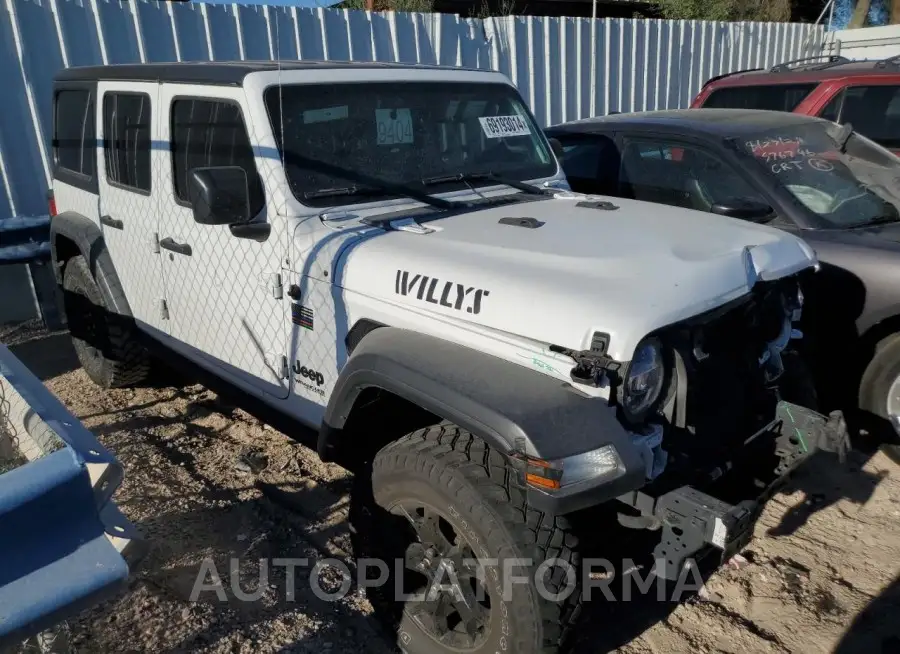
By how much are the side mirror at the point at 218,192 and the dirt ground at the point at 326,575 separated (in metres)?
1.48

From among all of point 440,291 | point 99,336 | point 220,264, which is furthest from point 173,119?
point 440,291

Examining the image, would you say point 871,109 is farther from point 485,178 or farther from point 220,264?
point 220,264

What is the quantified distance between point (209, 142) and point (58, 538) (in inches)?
86.8

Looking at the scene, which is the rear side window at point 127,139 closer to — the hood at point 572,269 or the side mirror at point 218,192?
the side mirror at point 218,192

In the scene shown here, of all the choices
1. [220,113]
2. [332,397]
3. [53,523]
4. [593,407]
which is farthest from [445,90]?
[53,523]

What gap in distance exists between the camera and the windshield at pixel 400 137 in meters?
3.06

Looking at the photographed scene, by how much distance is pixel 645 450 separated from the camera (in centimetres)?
222

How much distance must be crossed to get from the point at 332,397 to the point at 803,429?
5.48 feet

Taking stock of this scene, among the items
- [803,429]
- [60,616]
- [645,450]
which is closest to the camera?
[60,616]

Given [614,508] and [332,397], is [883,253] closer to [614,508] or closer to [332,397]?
[614,508]

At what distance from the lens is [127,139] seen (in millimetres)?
3936

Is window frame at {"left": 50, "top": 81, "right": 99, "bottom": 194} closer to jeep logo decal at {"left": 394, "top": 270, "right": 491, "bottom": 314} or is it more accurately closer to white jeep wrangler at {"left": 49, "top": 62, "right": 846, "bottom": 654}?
white jeep wrangler at {"left": 49, "top": 62, "right": 846, "bottom": 654}

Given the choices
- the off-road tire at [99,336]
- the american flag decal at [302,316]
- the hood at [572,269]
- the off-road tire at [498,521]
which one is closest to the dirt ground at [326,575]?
the off-road tire at [498,521]

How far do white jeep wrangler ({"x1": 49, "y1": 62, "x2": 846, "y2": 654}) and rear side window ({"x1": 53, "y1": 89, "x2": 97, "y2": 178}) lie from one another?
42 cm
